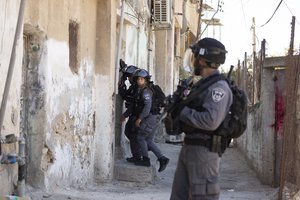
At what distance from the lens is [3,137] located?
502cm

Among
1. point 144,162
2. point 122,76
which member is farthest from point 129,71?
point 144,162

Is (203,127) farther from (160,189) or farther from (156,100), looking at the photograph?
(156,100)

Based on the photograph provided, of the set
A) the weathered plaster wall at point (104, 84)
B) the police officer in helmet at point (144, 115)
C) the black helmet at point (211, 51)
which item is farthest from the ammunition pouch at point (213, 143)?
the police officer in helmet at point (144, 115)

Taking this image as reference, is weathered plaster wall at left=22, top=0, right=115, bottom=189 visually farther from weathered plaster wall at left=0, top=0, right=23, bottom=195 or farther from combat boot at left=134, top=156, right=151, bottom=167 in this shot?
weathered plaster wall at left=0, top=0, right=23, bottom=195

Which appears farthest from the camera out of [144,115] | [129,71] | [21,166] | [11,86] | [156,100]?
[129,71]

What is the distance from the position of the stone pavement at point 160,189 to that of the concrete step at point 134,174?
31 mm

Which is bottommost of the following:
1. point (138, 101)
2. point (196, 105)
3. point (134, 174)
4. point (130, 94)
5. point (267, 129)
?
point (134, 174)

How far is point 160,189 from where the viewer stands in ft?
30.2

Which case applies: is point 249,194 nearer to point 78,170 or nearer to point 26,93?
point 78,170

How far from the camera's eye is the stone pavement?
288 inches

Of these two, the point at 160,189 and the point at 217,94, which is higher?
the point at 217,94

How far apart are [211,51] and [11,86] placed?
1.95 metres

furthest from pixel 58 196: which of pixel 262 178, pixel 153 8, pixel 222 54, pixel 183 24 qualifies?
pixel 183 24

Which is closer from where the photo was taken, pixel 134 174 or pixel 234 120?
pixel 234 120
